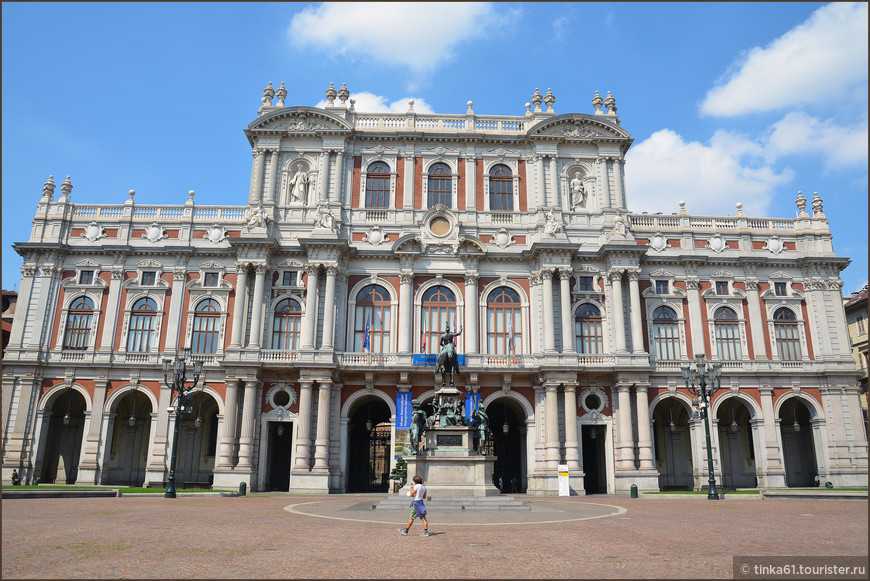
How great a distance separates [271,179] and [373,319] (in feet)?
38.4

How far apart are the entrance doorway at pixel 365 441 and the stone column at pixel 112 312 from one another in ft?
51.6

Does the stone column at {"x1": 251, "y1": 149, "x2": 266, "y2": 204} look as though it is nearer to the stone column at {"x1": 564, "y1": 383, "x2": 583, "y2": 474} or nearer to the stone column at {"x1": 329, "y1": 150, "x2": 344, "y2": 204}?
the stone column at {"x1": 329, "y1": 150, "x2": 344, "y2": 204}

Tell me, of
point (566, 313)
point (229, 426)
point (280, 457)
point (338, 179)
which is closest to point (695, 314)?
point (566, 313)

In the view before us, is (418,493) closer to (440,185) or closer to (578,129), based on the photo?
(440,185)

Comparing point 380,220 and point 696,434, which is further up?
point 380,220

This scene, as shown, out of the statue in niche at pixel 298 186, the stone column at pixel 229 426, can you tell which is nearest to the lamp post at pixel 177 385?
the stone column at pixel 229 426

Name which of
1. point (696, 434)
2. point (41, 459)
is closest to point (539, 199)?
point (696, 434)

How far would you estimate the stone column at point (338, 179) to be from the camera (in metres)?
41.5

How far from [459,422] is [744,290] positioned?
84.0ft

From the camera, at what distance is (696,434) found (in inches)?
1537

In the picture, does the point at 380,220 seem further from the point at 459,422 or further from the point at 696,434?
the point at 696,434

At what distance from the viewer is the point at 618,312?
3909 cm

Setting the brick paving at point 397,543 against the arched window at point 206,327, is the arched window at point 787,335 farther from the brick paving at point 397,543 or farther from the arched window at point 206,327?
the arched window at point 206,327

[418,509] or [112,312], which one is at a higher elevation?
[112,312]
